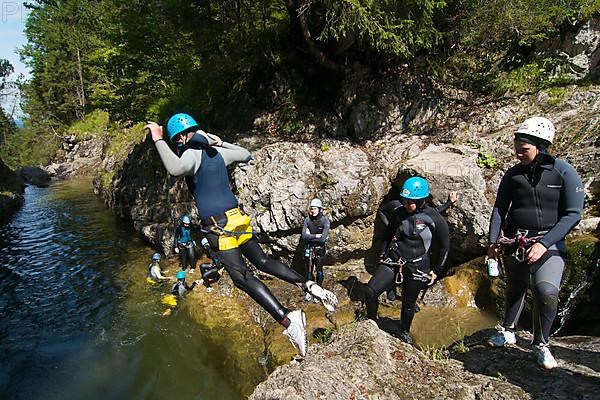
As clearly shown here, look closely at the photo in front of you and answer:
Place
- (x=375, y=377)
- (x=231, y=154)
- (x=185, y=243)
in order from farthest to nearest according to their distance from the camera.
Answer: (x=185, y=243) < (x=231, y=154) < (x=375, y=377)

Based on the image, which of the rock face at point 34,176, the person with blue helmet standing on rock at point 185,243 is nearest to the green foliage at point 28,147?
the rock face at point 34,176

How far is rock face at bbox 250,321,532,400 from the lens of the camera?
3.12 meters

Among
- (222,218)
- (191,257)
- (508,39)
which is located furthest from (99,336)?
(508,39)

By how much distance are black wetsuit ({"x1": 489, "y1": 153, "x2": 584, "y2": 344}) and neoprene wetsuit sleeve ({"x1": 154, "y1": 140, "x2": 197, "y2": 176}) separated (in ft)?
11.2

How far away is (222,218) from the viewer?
4297 millimetres

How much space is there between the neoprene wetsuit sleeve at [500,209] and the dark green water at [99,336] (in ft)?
16.2

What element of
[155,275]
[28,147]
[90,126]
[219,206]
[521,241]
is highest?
[90,126]

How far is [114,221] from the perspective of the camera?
57.8ft

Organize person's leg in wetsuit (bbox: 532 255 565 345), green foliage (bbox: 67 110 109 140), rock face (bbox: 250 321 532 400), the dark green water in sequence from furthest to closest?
green foliage (bbox: 67 110 109 140) → the dark green water → person's leg in wetsuit (bbox: 532 255 565 345) → rock face (bbox: 250 321 532 400)

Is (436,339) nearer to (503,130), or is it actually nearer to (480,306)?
(480,306)

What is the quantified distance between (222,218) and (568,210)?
3556 mm

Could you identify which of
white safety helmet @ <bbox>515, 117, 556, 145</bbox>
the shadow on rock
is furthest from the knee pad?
white safety helmet @ <bbox>515, 117, 556, 145</bbox>

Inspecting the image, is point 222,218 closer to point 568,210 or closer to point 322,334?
point 568,210

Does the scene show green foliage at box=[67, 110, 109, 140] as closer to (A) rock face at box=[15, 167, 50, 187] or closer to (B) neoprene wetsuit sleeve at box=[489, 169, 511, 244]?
(A) rock face at box=[15, 167, 50, 187]
